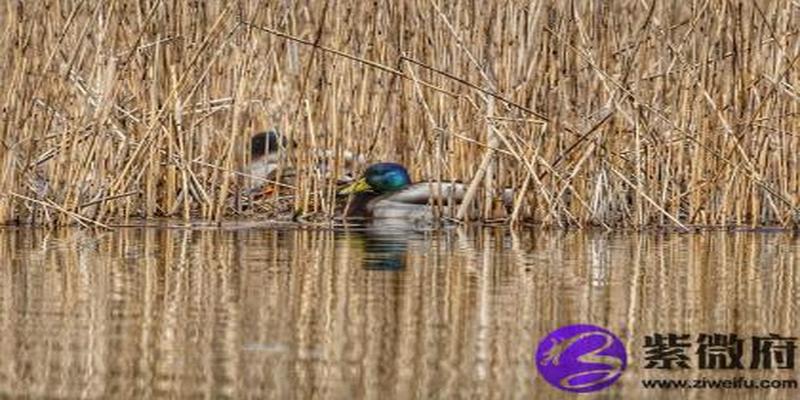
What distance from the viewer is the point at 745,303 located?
5910 millimetres

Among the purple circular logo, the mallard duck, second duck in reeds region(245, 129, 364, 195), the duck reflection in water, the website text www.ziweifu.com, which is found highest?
second duck in reeds region(245, 129, 364, 195)

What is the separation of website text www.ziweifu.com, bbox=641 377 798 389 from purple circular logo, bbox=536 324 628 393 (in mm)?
109

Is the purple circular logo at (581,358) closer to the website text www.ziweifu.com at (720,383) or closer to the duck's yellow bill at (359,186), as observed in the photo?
the website text www.ziweifu.com at (720,383)

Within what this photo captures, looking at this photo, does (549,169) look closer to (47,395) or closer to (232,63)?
(232,63)

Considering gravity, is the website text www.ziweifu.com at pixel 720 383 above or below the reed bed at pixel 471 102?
below

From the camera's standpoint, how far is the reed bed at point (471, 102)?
368 inches

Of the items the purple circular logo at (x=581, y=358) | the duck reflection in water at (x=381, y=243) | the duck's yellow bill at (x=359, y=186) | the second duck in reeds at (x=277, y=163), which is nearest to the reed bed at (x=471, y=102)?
the second duck in reeds at (x=277, y=163)

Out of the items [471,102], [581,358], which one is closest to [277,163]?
[471,102]

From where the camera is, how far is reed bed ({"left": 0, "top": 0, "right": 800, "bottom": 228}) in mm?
9336

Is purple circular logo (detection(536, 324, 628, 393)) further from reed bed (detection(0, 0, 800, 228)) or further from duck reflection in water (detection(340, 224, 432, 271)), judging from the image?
reed bed (detection(0, 0, 800, 228))

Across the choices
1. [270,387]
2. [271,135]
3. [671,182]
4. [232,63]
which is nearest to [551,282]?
[270,387]

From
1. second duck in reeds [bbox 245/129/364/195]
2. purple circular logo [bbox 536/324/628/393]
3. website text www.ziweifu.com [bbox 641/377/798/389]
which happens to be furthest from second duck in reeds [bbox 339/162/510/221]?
website text www.ziweifu.com [bbox 641/377/798/389]

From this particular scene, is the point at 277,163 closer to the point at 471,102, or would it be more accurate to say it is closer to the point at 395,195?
the point at 395,195

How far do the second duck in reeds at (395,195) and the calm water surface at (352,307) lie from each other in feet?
3.31
